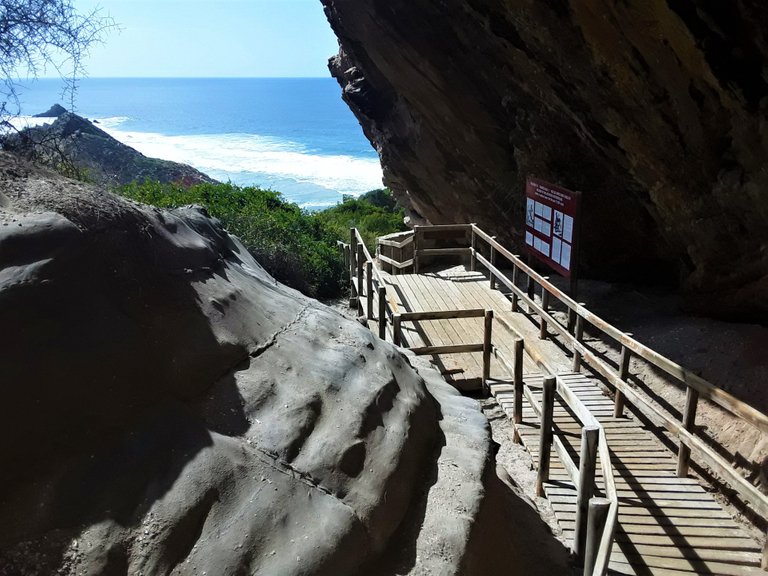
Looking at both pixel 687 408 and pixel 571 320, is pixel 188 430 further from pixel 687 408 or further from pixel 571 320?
pixel 571 320

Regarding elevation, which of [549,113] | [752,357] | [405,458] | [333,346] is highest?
[549,113]

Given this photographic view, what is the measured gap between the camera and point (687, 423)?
513 centimetres

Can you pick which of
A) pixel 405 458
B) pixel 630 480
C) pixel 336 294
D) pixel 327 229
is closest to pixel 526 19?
pixel 630 480

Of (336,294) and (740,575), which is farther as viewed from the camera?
(336,294)

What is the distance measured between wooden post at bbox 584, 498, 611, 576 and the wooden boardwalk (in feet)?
2.15

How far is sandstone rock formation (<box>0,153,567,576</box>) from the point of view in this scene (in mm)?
2445

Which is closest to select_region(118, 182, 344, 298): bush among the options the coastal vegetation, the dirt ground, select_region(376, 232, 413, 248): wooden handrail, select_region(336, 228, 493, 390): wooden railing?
the coastal vegetation

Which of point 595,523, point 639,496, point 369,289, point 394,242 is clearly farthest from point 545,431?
point 394,242

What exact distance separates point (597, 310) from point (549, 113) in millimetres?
3595

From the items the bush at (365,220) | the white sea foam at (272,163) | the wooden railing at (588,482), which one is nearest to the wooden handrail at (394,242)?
the bush at (365,220)

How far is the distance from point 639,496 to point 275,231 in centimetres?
1109

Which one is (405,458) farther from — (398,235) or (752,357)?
(398,235)

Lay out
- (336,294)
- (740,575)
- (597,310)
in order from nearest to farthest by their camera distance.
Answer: (740,575)
(597,310)
(336,294)

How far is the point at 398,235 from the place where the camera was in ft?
50.4
